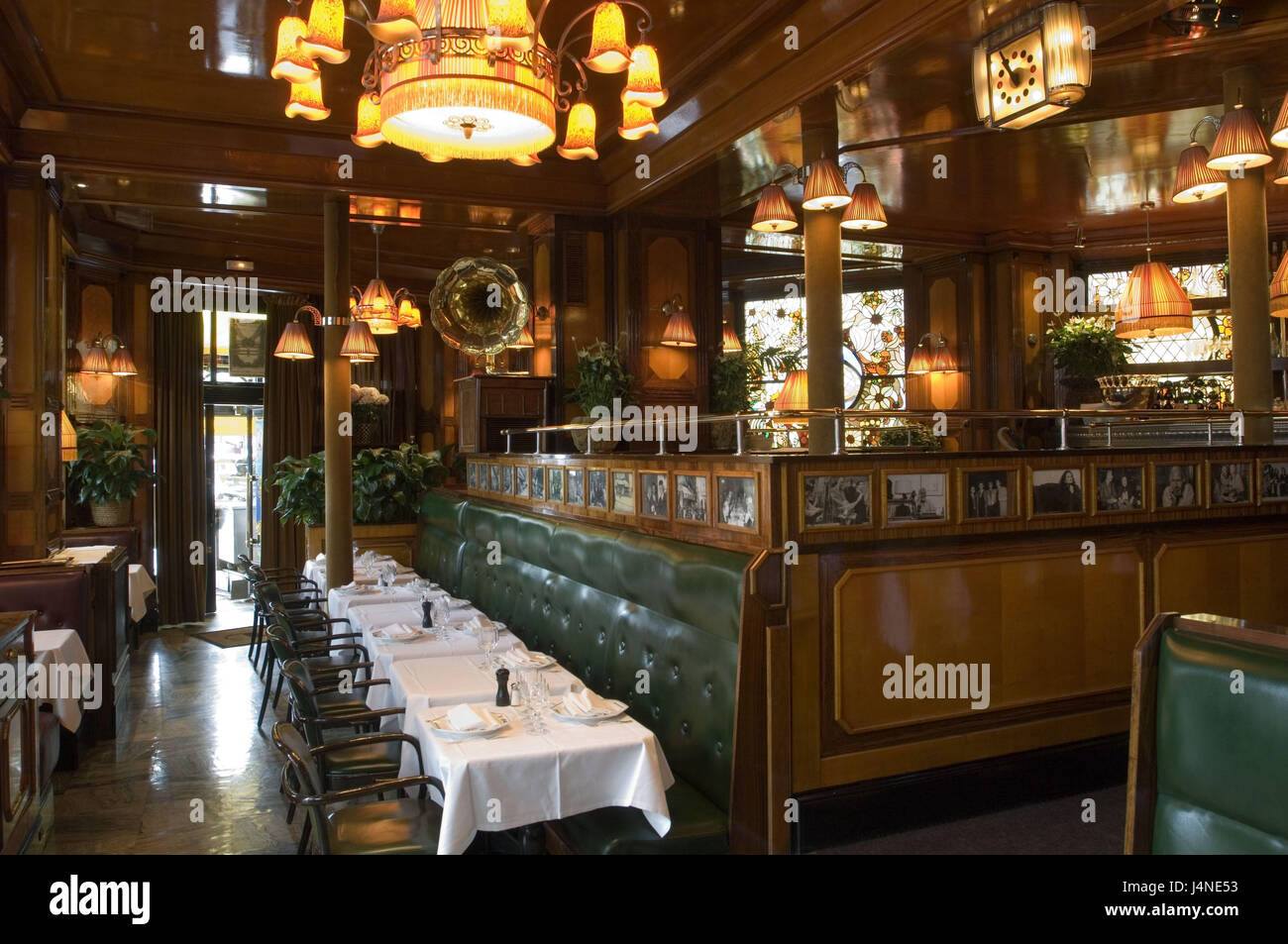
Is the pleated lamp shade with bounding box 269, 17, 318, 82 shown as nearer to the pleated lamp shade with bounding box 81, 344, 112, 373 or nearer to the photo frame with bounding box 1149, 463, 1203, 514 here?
the photo frame with bounding box 1149, 463, 1203, 514

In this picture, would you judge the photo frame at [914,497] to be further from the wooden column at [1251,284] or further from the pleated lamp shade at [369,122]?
the wooden column at [1251,284]

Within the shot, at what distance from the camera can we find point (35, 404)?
7180mm

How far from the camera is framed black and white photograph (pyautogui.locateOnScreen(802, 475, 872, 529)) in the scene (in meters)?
3.91

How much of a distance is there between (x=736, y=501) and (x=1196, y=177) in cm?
391

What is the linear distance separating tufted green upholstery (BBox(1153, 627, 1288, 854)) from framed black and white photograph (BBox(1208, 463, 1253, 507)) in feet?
12.2

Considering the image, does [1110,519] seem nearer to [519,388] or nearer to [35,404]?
[519,388]

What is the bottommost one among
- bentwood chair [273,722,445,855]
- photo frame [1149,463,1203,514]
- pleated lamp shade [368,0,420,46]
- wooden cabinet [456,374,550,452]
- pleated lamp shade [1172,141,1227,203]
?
bentwood chair [273,722,445,855]

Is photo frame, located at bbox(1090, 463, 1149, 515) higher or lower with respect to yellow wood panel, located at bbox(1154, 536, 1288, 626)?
higher

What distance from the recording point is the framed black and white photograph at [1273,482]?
212 inches

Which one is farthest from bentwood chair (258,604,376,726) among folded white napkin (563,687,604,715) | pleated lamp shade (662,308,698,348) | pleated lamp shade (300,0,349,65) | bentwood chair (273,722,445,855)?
pleated lamp shade (662,308,698,348)

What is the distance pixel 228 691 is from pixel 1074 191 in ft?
32.1

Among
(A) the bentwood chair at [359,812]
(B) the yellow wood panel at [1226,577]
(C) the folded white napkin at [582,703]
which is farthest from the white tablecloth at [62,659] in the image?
(B) the yellow wood panel at [1226,577]

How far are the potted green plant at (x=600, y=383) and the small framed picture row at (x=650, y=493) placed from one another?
6.76ft
